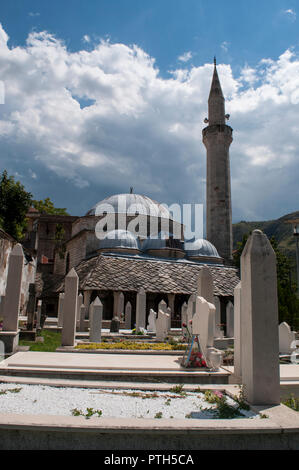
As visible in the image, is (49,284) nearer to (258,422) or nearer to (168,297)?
(168,297)

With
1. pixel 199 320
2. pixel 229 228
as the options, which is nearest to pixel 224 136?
pixel 229 228

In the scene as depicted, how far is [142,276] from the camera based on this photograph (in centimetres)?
2495

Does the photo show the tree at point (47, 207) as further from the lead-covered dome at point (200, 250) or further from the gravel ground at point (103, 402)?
the gravel ground at point (103, 402)

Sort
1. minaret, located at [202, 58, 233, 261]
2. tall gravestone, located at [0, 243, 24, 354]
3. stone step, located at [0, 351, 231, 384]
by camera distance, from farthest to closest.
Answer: minaret, located at [202, 58, 233, 261]
tall gravestone, located at [0, 243, 24, 354]
stone step, located at [0, 351, 231, 384]

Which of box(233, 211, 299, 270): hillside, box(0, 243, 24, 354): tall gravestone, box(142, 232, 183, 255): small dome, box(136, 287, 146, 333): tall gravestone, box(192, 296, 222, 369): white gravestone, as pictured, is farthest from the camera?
box(233, 211, 299, 270): hillside

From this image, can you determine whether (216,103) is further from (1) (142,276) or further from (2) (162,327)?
(2) (162,327)

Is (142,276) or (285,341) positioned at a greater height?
(142,276)

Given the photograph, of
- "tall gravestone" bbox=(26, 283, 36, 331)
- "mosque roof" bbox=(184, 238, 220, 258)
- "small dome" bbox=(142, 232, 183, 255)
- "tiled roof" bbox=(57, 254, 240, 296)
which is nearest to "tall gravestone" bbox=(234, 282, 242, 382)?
"tall gravestone" bbox=(26, 283, 36, 331)

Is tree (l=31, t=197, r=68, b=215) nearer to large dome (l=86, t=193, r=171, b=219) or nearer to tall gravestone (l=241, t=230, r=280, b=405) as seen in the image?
large dome (l=86, t=193, r=171, b=219)

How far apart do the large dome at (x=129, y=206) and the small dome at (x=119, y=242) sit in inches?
222

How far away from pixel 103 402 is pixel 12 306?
4.83 m

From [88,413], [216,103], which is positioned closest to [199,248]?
[216,103]

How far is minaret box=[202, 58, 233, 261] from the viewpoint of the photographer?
35219mm

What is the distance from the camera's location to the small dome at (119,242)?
1129 inches
